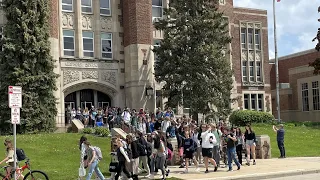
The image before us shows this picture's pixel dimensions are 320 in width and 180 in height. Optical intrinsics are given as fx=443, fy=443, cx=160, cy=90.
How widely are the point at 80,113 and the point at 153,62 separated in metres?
9.05

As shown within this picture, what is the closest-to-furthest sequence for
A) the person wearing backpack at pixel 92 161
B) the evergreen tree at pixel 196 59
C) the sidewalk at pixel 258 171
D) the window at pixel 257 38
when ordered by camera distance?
the person wearing backpack at pixel 92 161
the sidewalk at pixel 258 171
the evergreen tree at pixel 196 59
the window at pixel 257 38

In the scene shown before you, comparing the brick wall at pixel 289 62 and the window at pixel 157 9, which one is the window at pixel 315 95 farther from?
the window at pixel 157 9

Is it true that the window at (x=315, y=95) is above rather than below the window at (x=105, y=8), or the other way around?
below

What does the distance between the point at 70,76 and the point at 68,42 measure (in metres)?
2.84

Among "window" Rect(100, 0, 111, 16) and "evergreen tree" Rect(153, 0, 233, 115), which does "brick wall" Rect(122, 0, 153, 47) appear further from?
"evergreen tree" Rect(153, 0, 233, 115)

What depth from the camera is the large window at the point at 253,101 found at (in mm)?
46438

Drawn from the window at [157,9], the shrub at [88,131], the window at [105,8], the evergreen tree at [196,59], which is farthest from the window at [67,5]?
the shrub at [88,131]

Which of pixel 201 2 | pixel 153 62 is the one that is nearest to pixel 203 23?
pixel 201 2

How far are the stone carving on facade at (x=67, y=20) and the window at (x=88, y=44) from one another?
1.26 m

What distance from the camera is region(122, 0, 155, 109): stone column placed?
35.4 meters

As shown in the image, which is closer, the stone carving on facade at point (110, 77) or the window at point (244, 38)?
the stone carving on facade at point (110, 77)

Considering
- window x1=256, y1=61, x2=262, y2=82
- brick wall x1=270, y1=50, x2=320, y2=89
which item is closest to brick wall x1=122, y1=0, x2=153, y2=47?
window x1=256, y1=61, x2=262, y2=82

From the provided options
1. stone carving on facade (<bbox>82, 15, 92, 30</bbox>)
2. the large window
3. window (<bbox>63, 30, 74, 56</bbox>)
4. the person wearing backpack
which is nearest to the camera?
the person wearing backpack

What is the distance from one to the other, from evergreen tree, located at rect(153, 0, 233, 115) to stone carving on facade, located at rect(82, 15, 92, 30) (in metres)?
7.37
